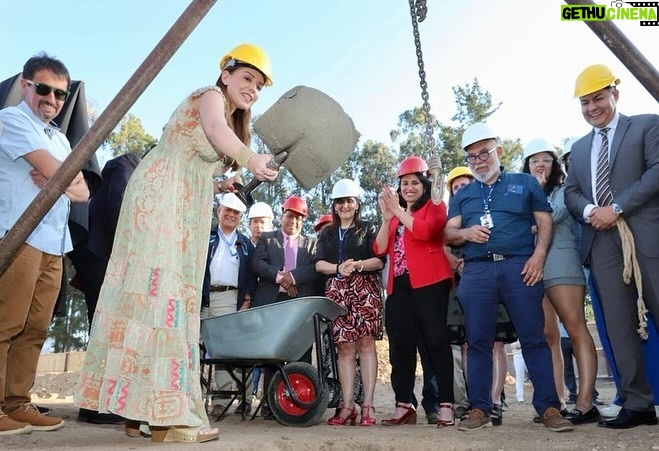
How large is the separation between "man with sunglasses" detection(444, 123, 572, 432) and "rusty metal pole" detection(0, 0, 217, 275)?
2335mm

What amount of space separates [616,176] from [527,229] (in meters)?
0.69

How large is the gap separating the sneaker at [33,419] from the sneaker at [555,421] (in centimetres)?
309

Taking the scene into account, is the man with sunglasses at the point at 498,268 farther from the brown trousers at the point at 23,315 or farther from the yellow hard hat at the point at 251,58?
the brown trousers at the point at 23,315

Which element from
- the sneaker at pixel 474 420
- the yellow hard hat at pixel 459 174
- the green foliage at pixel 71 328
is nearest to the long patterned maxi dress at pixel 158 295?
the sneaker at pixel 474 420

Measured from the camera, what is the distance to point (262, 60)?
3295 millimetres

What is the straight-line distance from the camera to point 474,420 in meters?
4.18

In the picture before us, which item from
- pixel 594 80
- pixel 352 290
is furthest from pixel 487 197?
pixel 352 290

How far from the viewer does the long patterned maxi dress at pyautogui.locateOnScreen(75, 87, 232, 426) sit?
299cm

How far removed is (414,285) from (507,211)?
0.89m

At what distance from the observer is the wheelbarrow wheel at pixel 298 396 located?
15.2 ft


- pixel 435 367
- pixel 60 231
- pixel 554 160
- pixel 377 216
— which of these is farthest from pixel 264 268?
pixel 377 216

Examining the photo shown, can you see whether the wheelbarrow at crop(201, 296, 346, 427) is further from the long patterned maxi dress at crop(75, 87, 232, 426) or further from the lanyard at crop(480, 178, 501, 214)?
the long patterned maxi dress at crop(75, 87, 232, 426)

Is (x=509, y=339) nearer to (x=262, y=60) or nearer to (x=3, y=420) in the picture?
(x=262, y=60)

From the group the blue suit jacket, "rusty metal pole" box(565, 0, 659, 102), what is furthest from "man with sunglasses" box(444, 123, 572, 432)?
the blue suit jacket
